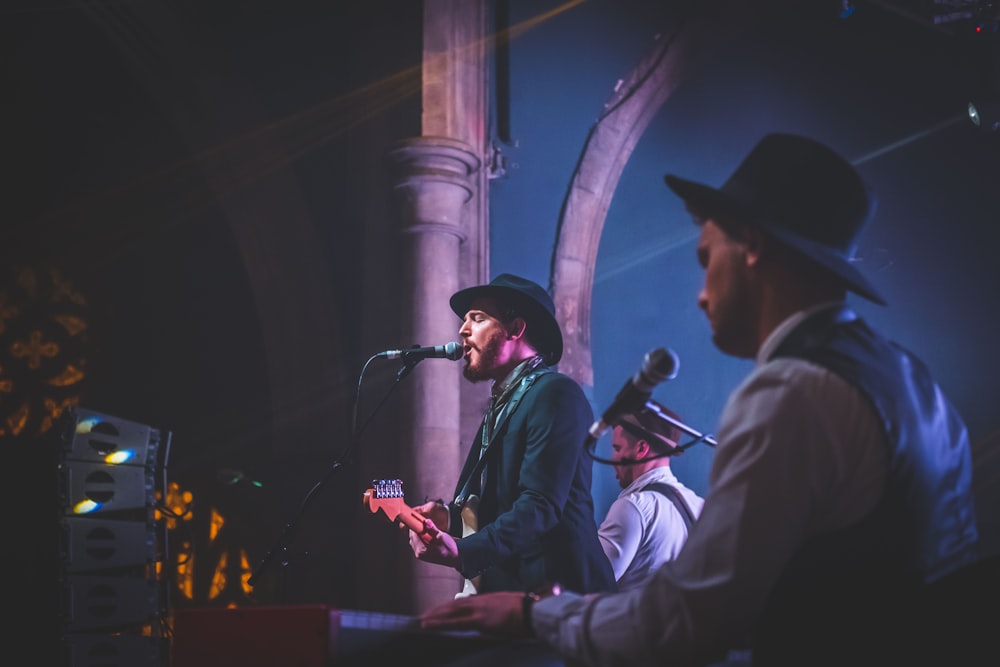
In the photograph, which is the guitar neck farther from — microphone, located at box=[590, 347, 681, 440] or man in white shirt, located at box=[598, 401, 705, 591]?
man in white shirt, located at box=[598, 401, 705, 591]

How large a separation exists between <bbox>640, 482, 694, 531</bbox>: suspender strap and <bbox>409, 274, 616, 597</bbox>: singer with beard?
117cm

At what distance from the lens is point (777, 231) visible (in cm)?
184

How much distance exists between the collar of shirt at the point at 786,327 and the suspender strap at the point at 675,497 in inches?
114

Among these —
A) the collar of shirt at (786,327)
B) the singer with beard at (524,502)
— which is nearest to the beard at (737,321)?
the collar of shirt at (786,327)

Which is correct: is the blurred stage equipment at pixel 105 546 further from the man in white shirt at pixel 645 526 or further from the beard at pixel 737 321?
the beard at pixel 737 321

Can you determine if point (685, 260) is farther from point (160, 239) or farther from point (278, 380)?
point (160, 239)

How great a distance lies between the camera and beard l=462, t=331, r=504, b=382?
12.5 ft

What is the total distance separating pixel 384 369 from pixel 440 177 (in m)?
1.15

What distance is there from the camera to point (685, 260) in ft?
30.0

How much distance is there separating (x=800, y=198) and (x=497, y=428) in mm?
1787

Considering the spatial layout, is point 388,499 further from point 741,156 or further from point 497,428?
point 741,156

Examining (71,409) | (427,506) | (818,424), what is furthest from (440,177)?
(818,424)

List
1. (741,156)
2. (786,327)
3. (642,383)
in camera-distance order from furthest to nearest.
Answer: (741,156)
(642,383)
(786,327)

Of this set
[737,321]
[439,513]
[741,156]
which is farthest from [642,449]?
[741,156]
